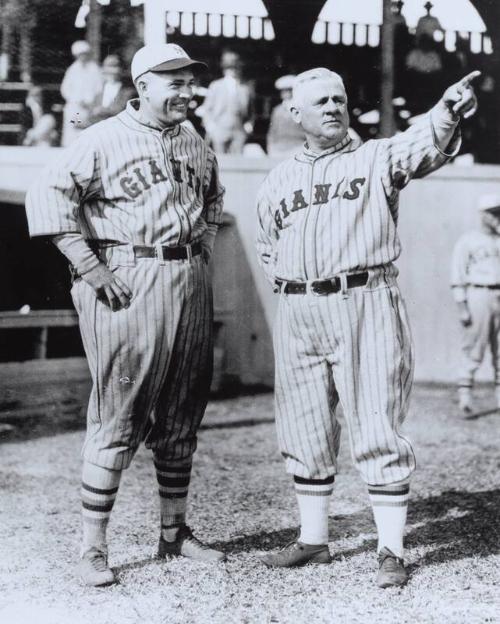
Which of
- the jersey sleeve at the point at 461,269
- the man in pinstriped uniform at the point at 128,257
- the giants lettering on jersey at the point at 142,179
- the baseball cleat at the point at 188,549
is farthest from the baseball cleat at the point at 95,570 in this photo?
the jersey sleeve at the point at 461,269

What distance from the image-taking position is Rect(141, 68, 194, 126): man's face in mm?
3135

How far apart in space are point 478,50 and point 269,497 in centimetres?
547

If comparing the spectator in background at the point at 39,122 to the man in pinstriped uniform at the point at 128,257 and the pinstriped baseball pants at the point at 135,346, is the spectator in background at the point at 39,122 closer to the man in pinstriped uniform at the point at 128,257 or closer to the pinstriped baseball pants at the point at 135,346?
the man in pinstriped uniform at the point at 128,257

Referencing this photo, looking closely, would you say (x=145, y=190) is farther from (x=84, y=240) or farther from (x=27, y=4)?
(x=27, y=4)

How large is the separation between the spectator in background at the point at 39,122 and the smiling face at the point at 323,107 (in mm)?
5226

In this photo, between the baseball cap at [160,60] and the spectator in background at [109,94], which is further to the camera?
the spectator in background at [109,94]

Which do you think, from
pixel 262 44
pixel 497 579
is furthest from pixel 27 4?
pixel 497 579

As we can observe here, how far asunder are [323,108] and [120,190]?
2.63 feet

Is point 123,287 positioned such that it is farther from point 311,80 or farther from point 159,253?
point 311,80

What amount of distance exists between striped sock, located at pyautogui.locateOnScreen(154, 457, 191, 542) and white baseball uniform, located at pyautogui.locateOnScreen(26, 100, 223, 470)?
239 mm

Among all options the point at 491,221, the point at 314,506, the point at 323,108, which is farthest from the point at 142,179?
the point at 491,221

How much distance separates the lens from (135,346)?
313 cm

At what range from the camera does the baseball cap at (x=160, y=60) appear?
10.2ft

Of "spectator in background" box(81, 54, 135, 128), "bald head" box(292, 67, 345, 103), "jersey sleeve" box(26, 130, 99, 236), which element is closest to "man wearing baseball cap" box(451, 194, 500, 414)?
"spectator in background" box(81, 54, 135, 128)
